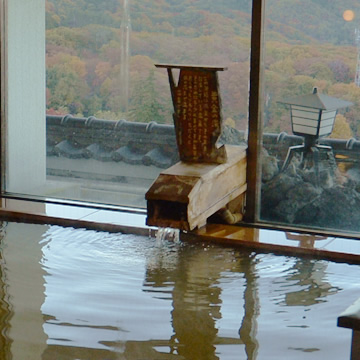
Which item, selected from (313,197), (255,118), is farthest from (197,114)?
(313,197)

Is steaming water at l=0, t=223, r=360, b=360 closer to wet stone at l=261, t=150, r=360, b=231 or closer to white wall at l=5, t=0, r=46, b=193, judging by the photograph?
wet stone at l=261, t=150, r=360, b=231

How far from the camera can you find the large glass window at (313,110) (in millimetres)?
5219

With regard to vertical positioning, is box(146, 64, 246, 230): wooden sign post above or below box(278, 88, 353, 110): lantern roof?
below

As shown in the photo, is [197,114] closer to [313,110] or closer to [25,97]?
[313,110]

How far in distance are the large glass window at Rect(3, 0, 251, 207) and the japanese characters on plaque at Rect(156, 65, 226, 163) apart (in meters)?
0.45

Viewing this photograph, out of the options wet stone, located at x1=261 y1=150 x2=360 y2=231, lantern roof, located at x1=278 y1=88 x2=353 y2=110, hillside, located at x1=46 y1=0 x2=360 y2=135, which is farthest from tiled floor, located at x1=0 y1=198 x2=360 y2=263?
lantern roof, located at x1=278 y1=88 x2=353 y2=110

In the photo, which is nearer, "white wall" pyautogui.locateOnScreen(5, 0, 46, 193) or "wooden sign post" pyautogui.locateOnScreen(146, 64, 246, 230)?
"wooden sign post" pyautogui.locateOnScreen(146, 64, 246, 230)

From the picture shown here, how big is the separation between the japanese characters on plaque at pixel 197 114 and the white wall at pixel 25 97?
152 centimetres

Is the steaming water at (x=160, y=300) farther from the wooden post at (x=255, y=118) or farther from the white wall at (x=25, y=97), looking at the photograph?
the white wall at (x=25, y=97)

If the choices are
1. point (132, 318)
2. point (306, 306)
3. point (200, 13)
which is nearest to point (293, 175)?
point (200, 13)

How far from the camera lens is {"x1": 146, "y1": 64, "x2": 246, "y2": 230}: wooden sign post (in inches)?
187

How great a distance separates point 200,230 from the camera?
511cm

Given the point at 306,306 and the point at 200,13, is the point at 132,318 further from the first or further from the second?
the point at 200,13

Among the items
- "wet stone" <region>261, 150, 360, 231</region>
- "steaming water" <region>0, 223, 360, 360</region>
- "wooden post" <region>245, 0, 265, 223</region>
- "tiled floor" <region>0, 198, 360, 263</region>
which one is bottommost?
"steaming water" <region>0, 223, 360, 360</region>
